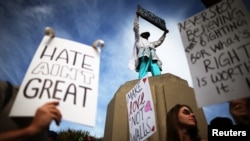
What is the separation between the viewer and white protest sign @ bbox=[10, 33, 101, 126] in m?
1.46

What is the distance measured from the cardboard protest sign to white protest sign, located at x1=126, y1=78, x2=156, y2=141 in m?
0.93

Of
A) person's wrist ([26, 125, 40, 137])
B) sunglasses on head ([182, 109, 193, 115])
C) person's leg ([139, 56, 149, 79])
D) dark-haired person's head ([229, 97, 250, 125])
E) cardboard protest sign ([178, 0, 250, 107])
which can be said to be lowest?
person's wrist ([26, 125, 40, 137])

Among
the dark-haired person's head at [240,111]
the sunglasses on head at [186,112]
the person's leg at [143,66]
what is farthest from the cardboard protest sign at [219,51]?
the person's leg at [143,66]

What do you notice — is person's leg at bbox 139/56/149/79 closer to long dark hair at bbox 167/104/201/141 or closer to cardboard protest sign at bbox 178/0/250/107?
long dark hair at bbox 167/104/201/141

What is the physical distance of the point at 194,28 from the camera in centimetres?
225

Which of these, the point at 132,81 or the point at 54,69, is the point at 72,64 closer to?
the point at 54,69

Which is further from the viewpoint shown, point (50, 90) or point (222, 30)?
point (222, 30)

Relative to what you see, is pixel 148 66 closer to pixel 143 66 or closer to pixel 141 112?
pixel 143 66

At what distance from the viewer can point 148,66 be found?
5262 mm

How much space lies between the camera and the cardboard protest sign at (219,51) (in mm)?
1723

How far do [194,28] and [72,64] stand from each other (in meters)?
1.36

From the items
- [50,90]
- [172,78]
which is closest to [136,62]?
[172,78]

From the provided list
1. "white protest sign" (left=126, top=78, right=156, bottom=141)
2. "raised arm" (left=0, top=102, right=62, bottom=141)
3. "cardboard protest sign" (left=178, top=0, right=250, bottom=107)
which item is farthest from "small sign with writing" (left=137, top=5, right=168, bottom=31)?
Answer: "raised arm" (left=0, top=102, right=62, bottom=141)

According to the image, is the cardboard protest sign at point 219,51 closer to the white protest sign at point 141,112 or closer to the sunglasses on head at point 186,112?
the white protest sign at point 141,112
